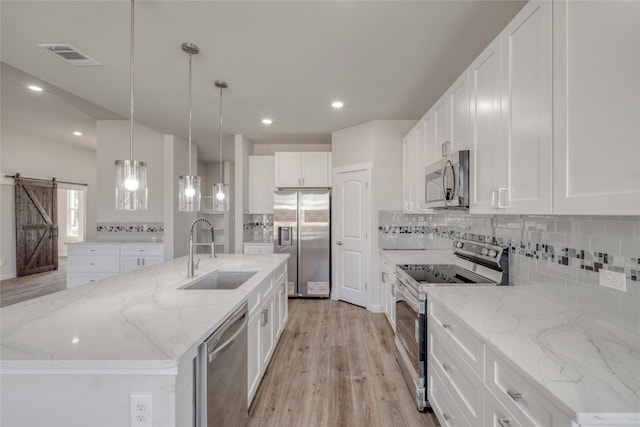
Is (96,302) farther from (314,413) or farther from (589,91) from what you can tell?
(589,91)

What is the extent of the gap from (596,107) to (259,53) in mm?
2211

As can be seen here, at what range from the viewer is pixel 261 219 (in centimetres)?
534

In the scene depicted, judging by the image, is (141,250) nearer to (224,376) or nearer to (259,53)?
(259,53)

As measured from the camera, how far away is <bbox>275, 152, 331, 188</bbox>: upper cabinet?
4555 millimetres

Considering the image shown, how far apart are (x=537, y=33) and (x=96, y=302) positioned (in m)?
2.49

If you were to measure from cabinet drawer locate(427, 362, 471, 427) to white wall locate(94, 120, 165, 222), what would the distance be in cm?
466

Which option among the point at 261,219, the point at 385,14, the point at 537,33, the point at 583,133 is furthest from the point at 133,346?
the point at 261,219

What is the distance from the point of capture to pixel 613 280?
1.20 meters

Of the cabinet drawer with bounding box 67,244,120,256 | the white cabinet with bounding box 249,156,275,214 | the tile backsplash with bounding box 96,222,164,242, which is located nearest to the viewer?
the cabinet drawer with bounding box 67,244,120,256

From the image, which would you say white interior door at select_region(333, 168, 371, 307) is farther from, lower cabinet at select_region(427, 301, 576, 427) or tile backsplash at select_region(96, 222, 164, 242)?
tile backsplash at select_region(96, 222, 164, 242)

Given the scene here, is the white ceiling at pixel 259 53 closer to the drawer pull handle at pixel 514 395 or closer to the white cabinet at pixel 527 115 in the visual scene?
the white cabinet at pixel 527 115

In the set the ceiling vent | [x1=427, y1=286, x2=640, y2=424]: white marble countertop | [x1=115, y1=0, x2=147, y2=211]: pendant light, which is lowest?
[x1=427, y1=286, x2=640, y2=424]: white marble countertop

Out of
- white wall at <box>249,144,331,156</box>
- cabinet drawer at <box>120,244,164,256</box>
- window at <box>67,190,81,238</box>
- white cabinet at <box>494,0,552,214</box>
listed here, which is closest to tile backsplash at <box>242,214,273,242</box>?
white wall at <box>249,144,331,156</box>

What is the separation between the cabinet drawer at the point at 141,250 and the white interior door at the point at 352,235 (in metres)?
2.73
